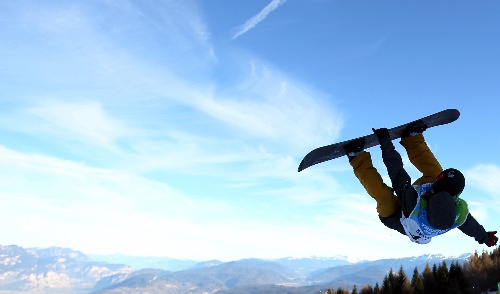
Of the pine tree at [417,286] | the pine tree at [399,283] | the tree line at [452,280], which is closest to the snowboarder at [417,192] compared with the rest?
the pine tree at [417,286]

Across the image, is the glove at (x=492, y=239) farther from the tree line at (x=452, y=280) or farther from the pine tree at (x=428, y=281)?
the pine tree at (x=428, y=281)

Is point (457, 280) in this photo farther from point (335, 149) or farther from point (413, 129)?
point (335, 149)

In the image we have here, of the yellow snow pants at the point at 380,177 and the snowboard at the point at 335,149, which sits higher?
the snowboard at the point at 335,149

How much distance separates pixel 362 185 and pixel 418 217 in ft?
3.52

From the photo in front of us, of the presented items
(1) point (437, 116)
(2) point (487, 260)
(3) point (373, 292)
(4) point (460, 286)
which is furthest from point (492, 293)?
(1) point (437, 116)

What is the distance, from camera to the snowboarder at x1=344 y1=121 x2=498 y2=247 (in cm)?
651

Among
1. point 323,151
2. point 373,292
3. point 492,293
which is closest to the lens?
point 323,151

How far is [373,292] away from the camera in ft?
175

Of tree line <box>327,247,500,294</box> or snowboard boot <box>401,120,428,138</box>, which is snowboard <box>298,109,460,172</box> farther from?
Answer: tree line <box>327,247,500,294</box>

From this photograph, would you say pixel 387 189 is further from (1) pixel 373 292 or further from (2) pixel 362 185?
(1) pixel 373 292

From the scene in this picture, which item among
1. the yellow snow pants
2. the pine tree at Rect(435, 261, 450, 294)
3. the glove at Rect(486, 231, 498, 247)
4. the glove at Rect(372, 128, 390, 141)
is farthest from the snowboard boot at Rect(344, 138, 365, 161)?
the pine tree at Rect(435, 261, 450, 294)

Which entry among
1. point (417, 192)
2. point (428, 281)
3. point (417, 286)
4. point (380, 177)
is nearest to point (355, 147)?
point (380, 177)

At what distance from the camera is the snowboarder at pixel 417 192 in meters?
6.51

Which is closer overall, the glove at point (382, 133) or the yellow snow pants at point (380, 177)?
the yellow snow pants at point (380, 177)
